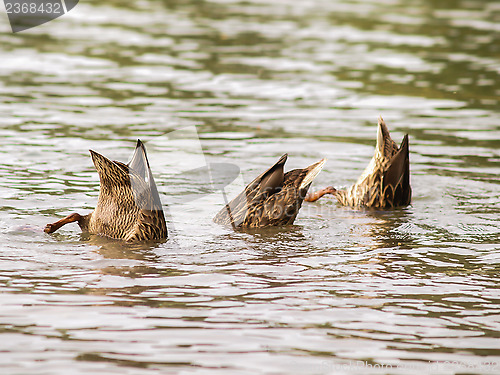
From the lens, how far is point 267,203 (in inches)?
331

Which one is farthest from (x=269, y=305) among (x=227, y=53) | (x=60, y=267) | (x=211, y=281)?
(x=227, y=53)

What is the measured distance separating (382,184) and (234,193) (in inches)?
67.2

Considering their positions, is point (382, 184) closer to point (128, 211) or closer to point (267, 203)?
point (267, 203)

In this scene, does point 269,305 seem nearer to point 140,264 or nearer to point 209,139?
point 140,264

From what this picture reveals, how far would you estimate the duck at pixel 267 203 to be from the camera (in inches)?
327

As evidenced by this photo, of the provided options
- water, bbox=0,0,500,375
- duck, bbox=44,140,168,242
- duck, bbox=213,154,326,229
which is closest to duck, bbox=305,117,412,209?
water, bbox=0,0,500,375

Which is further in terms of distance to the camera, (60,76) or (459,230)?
(60,76)

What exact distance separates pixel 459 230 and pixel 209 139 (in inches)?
172

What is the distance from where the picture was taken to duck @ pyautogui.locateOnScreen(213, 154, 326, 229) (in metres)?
8.31

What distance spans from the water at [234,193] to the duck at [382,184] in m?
0.18

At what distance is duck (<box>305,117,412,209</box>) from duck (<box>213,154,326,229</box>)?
82 centimetres

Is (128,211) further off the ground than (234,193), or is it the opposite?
(128,211)

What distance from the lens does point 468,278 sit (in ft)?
22.0

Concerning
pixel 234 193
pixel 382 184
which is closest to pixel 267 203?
pixel 234 193
